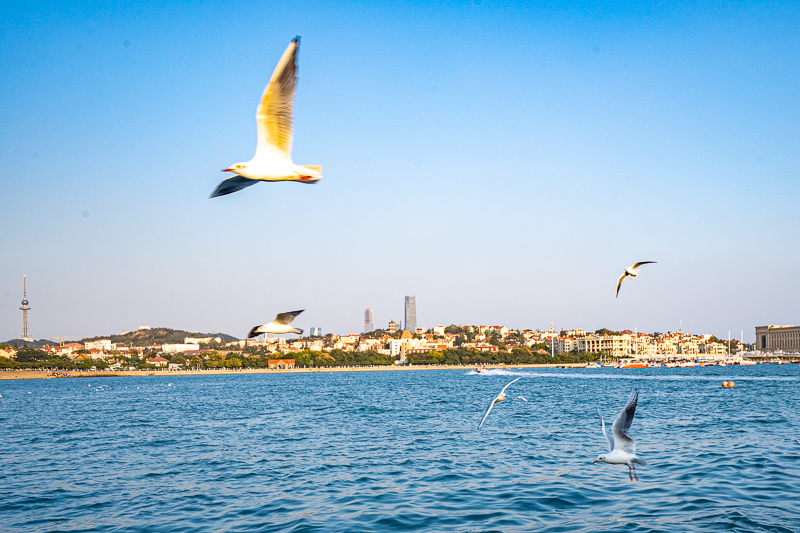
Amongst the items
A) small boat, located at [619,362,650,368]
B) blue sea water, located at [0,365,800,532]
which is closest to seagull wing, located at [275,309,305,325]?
blue sea water, located at [0,365,800,532]

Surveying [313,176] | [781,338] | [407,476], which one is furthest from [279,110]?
[781,338]

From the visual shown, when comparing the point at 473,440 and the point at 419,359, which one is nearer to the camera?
the point at 473,440

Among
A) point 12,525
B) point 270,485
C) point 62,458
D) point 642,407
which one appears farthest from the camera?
point 642,407

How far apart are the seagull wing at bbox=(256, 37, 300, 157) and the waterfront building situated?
208869mm

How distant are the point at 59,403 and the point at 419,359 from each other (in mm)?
131157

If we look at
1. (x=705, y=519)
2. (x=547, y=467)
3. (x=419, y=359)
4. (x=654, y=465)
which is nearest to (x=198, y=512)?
(x=547, y=467)

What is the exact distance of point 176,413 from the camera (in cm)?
3738

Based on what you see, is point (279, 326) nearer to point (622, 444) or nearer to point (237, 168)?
point (237, 168)

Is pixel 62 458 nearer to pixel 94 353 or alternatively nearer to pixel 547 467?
pixel 547 467

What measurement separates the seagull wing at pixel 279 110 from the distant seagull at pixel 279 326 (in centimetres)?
148

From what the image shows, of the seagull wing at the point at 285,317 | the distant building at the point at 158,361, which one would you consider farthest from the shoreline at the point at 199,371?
the seagull wing at the point at 285,317

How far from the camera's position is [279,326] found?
5586 millimetres

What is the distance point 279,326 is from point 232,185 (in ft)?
5.17

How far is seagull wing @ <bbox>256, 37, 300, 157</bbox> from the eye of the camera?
166 inches
